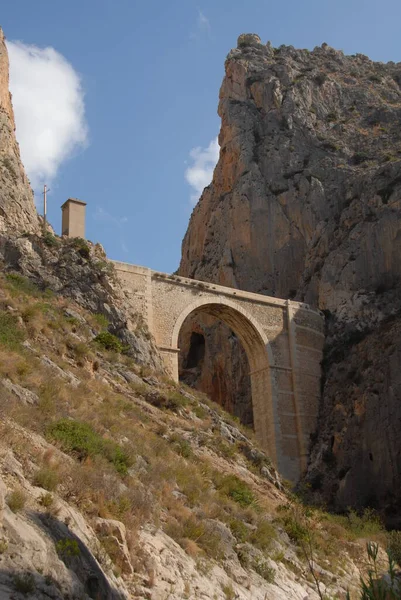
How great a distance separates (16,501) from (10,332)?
880 centimetres

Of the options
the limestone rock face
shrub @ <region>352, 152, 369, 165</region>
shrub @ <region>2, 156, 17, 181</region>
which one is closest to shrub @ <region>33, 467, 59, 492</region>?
the limestone rock face

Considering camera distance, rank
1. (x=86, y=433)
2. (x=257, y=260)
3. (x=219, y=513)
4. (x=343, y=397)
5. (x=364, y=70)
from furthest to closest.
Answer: (x=364, y=70)
(x=257, y=260)
(x=343, y=397)
(x=219, y=513)
(x=86, y=433)

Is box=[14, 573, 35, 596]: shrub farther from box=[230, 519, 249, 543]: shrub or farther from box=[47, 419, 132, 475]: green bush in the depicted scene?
box=[230, 519, 249, 543]: shrub

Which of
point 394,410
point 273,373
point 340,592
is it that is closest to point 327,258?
point 273,373

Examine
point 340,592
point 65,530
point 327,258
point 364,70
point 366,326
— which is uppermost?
point 364,70

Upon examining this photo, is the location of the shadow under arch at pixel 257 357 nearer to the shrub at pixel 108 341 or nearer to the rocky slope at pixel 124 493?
the shrub at pixel 108 341

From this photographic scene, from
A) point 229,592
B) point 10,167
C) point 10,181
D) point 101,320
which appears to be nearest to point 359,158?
point 10,167

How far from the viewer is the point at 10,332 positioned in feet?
52.3

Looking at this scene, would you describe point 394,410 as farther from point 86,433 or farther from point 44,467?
point 44,467

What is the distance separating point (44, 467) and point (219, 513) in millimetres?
4626

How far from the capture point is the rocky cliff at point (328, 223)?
2808 cm

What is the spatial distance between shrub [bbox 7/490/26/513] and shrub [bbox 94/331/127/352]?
13097 millimetres

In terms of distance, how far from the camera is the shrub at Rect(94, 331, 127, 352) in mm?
20969

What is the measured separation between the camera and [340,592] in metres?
12.9
